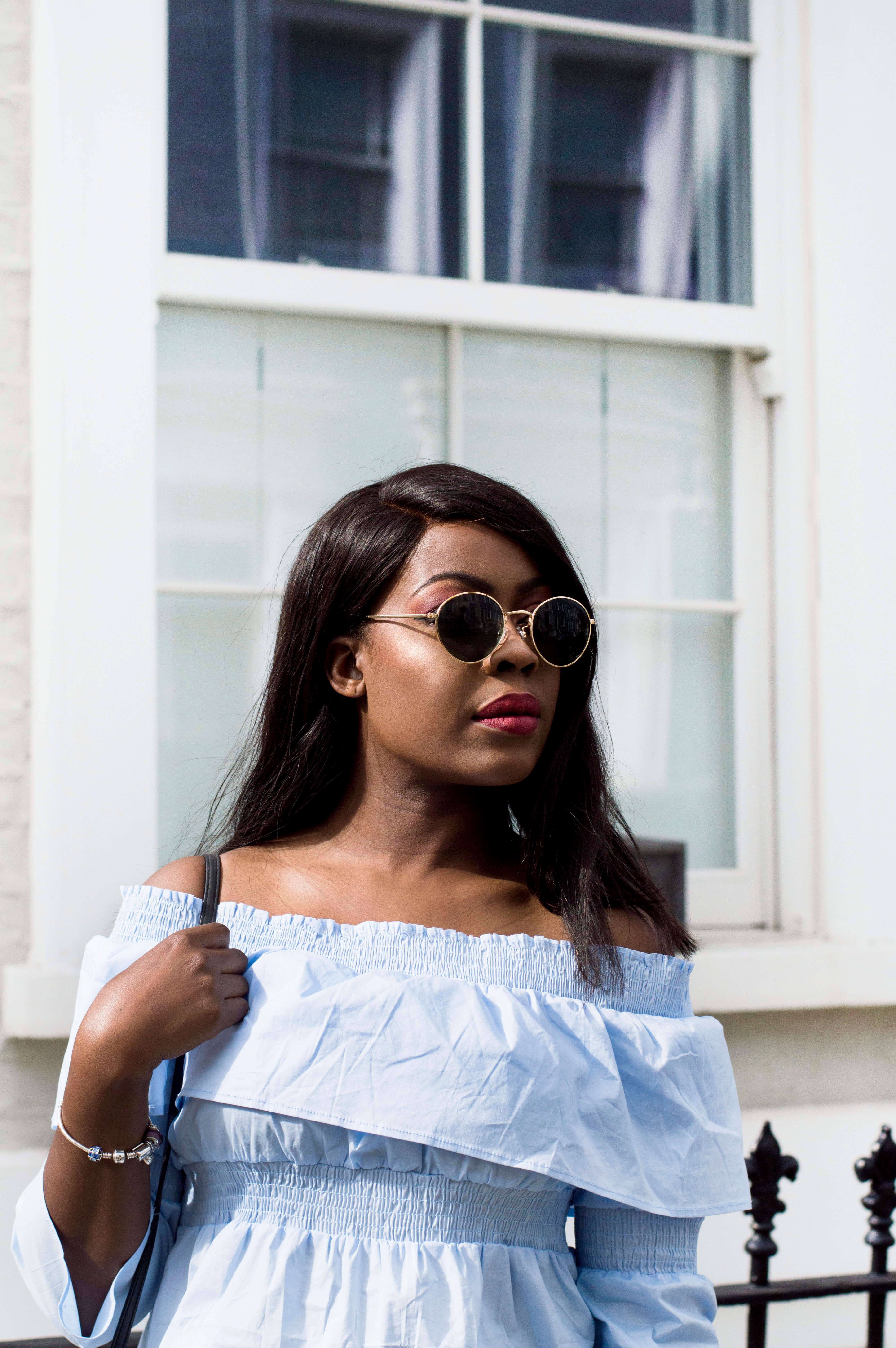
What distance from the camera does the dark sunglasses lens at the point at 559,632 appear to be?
1386mm

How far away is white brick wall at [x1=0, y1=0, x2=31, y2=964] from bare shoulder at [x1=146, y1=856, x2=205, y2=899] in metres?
1.45

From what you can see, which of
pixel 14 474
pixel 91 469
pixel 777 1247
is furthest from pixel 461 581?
pixel 14 474

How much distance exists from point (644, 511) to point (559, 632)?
1976 millimetres

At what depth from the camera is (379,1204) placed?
128cm

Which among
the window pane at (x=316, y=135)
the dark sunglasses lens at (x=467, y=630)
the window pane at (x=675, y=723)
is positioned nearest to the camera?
the dark sunglasses lens at (x=467, y=630)

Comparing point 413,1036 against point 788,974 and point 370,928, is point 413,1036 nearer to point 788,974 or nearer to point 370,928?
point 370,928

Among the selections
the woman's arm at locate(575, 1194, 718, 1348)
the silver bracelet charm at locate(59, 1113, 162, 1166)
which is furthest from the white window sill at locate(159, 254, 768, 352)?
the woman's arm at locate(575, 1194, 718, 1348)

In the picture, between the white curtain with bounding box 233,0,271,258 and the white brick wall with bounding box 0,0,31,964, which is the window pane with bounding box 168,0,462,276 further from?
the white brick wall with bounding box 0,0,31,964

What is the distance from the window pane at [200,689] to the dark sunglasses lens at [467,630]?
1.59 metres

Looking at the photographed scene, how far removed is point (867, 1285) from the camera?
221 centimetres

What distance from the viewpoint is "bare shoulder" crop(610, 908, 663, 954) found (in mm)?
1423

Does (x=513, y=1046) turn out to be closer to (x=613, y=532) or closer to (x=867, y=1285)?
(x=867, y=1285)

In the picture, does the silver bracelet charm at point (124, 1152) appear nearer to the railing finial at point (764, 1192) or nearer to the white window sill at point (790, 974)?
→ the railing finial at point (764, 1192)

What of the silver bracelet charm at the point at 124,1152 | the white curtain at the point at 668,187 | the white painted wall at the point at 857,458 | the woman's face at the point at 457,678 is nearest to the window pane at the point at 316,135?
the white curtain at the point at 668,187
